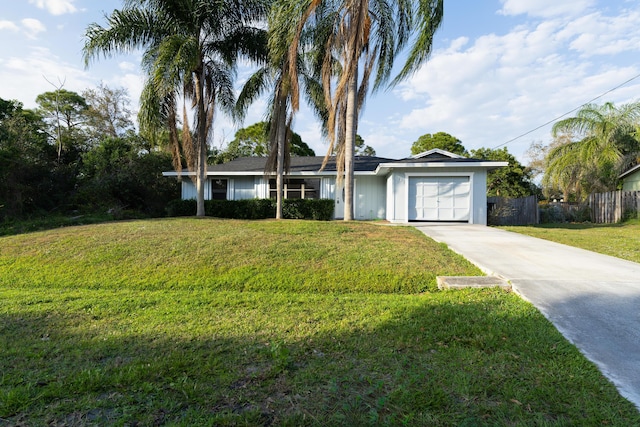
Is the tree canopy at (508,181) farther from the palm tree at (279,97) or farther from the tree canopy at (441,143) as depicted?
the palm tree at (279,97)

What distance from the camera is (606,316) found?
349 centimetres

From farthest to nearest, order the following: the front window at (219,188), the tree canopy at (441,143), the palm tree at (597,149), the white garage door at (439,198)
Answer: the tree canopy at (441,143), the palm tree at (597,149), the front window at (219,188), the white garage door at (439,198)

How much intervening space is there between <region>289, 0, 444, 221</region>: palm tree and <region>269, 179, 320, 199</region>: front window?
4719mm

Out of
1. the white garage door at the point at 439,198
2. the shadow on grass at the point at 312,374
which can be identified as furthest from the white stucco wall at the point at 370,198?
the shadow on grass at the point at 312,374

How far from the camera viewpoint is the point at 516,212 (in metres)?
16.5

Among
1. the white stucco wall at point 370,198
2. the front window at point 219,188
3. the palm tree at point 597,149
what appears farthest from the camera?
the palm tree at point 597,149

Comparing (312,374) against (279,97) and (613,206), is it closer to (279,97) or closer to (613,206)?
(279,97)

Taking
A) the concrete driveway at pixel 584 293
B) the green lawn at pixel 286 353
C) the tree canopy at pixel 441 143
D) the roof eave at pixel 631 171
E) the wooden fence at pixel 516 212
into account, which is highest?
the tree canopy at pixel 441 143

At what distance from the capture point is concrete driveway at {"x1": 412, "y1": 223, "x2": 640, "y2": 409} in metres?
2.69

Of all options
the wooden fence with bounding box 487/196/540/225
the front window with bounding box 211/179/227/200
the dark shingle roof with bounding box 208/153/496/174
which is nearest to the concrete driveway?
the dark shingle roof with bounding box 208/153/496/174

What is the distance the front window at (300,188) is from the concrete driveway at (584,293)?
9574 millimetres

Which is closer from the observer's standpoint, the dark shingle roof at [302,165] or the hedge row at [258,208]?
the hedge row at [258,208]

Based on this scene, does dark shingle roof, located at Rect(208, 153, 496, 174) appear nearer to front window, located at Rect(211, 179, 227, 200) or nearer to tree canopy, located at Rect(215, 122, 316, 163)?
front window, located at Rect(211, 179, 227, 200)

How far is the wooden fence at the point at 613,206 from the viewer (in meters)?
15.8
